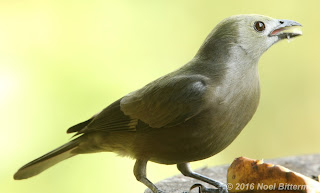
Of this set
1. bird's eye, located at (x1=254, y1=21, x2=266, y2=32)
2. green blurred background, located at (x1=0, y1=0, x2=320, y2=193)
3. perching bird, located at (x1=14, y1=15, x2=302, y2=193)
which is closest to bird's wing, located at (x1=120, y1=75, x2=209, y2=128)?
perching bird, located at (x1=14, y1=15, x2=302, y2=193)

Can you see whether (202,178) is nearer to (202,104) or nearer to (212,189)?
(212,189)

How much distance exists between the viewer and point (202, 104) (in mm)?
3953

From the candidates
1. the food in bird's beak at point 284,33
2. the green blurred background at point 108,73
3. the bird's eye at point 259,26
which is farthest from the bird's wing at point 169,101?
the green blurred background at point 108,73

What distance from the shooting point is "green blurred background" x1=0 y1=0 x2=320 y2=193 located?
714 centimetres

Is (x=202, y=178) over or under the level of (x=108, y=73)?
under

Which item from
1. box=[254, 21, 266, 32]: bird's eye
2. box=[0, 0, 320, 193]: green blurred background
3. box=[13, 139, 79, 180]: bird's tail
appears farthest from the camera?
box=[0, 0, 320, 193]: green blurred background

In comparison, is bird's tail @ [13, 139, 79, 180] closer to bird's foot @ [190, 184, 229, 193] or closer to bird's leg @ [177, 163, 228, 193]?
bird's leg @ [177, 163, 228, 193]

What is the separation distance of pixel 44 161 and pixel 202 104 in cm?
158

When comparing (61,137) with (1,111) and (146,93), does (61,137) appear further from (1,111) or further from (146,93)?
(146,93)

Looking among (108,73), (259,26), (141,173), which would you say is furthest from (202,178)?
(108,73)

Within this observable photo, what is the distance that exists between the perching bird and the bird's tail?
424mm

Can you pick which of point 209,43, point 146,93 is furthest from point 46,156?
point 209,43

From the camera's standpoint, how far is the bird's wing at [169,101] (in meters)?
3.99

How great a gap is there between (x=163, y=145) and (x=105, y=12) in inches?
163
